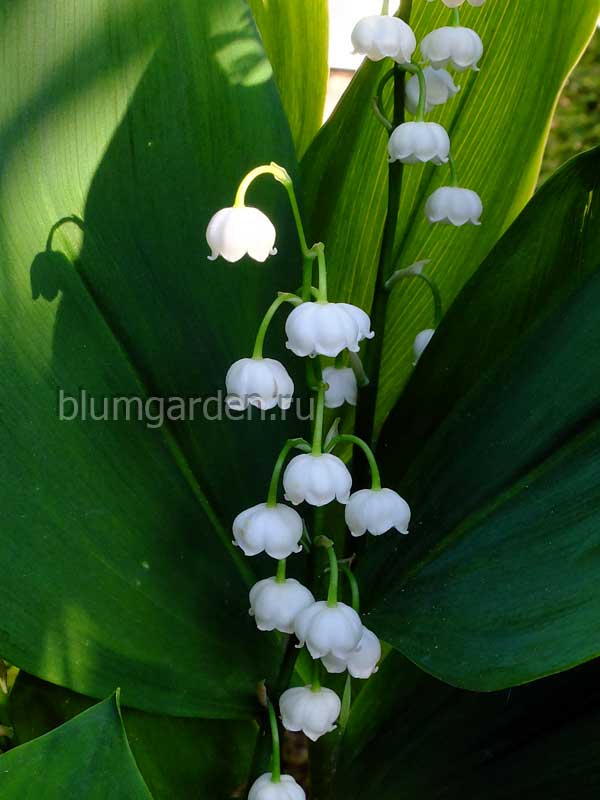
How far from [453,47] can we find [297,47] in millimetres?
287

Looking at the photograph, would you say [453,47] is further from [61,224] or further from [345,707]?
[345,707]

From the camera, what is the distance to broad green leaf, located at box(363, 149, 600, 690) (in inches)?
20.7

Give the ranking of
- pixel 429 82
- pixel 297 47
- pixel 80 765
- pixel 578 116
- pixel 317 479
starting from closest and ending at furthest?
pixel 80 765, pixel 317 479, pixel 429 82, pixel 297 47, pixel 578 116

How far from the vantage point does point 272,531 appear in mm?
571

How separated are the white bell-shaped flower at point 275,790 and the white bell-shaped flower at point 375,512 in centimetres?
17

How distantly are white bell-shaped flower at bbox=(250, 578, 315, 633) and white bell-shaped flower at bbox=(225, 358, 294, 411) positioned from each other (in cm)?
12

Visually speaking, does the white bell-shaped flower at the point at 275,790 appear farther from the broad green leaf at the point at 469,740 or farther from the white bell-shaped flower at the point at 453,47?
the white bell-shaped flower at the point at 453,47

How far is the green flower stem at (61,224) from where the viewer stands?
24.2 inches

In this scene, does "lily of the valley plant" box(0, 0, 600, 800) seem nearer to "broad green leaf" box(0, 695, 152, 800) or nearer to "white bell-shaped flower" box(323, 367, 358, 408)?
"white bell-shaped flower" box(323, 367, 358, 408)

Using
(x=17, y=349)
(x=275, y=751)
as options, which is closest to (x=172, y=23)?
(x=17, y=349)

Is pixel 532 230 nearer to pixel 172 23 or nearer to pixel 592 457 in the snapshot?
pixel 592 457

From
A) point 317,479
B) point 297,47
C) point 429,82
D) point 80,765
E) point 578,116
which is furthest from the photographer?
point 578,116

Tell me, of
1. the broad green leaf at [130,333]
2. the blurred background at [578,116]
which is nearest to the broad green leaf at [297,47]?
the broad green leaf at [130,333]

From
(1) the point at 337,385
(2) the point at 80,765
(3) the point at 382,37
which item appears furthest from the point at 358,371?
(2) the point at 80,765
